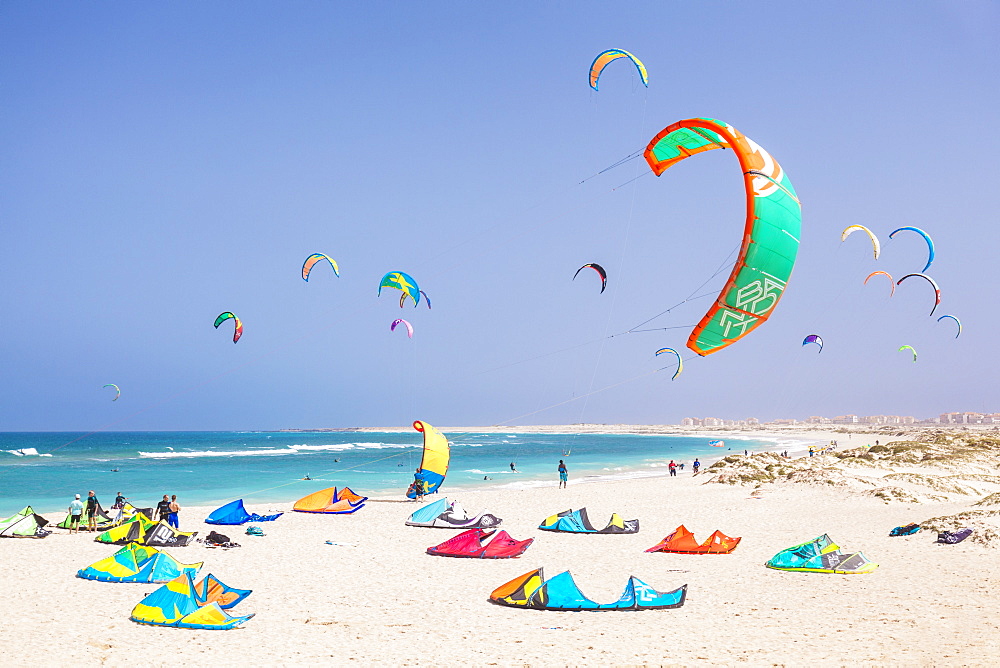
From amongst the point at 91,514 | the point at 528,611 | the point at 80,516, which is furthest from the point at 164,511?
the point at 528,611

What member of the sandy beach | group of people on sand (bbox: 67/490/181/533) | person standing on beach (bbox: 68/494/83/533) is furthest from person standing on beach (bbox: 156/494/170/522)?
person standing on beach (bbox: 68/494/83/533)

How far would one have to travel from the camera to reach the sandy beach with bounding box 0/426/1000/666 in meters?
7.08

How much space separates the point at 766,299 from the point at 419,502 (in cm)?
1476

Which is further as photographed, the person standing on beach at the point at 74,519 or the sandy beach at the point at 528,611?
the person standing on beach at the point at 74,519

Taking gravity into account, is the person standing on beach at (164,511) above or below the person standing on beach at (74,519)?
above

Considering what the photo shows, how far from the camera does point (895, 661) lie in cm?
665

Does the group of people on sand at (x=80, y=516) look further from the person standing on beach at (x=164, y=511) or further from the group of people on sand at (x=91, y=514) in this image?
the person standing on beach at (x=164, y=511)

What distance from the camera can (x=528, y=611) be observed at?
8.66 meters

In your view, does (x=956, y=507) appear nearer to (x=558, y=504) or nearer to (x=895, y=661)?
(x=558, y=504)

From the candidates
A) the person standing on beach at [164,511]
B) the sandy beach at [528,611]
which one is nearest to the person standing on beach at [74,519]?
the sandy beach at [528,611]

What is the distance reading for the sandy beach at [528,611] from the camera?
23.2 ft

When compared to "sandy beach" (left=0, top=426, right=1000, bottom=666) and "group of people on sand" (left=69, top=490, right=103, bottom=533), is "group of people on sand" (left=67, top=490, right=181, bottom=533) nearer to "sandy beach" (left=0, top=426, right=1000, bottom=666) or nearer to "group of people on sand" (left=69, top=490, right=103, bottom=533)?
"group of people on sand" (left=69, top=490, right=103, bottom=533)

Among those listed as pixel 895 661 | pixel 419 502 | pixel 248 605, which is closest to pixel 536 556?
pixel 248 605

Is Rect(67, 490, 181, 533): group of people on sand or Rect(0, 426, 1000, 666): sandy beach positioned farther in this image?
Rect(67, 490, 181, 533): group of people on sand
